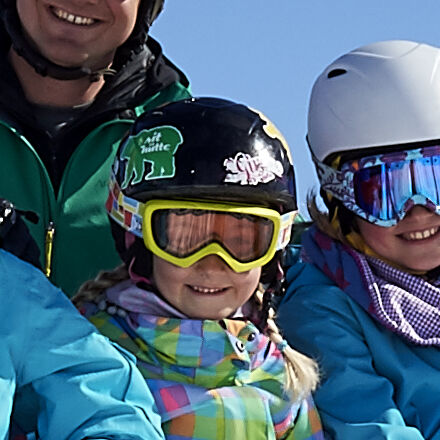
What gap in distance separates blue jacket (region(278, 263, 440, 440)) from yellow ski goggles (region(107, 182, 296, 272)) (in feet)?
2.13

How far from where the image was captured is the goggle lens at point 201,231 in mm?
5973

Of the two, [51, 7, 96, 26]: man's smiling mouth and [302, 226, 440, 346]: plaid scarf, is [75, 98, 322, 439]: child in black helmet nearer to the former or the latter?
[302, 226, 440, 346]: plaid scarf

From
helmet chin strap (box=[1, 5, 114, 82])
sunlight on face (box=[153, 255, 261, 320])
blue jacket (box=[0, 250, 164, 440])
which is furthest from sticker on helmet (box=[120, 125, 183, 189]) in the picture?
helmet chin strap (box=[1, 5, 114, 82])

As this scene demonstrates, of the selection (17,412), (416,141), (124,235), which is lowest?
(17,412)

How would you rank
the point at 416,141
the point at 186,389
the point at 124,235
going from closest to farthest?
the point at 186,389 → the point at 124,235 → the point at 416,141

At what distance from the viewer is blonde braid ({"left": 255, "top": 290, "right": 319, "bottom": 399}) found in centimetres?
603

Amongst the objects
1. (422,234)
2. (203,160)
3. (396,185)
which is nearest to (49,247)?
(203,160)

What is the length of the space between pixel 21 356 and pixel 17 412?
31 cm

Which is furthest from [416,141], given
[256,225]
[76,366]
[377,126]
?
[76,366]

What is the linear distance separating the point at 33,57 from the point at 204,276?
163 centimetres

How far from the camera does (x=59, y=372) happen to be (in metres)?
5.42

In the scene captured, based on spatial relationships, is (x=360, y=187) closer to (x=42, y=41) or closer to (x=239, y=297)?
(x=239, y=297)

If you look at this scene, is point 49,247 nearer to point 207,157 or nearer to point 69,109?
point 69,109

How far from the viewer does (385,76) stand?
7.00m
